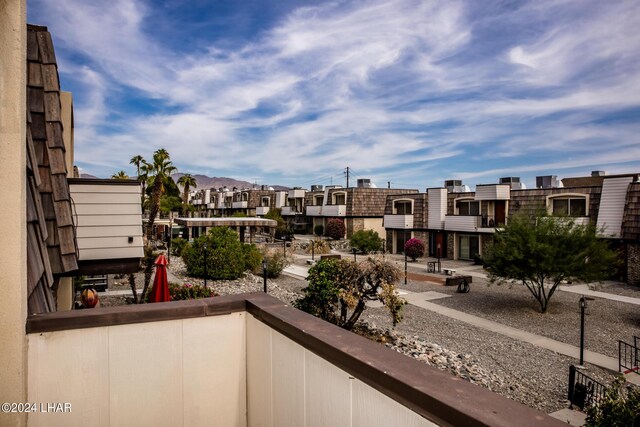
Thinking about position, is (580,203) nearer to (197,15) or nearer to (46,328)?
(197,15)

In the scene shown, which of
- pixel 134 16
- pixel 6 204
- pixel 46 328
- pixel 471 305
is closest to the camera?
pixel 6 204

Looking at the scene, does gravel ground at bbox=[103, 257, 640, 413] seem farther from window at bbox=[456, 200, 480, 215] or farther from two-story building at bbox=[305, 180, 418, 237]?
two-story building at bbox=[305, 180, 418, 237]

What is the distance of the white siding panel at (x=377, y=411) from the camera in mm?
1524

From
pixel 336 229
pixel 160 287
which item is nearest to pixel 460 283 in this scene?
pixel 160 287

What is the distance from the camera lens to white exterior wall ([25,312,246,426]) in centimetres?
245

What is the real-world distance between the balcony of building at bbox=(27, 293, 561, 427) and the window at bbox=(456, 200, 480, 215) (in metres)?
30.8

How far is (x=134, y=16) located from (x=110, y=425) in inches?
223

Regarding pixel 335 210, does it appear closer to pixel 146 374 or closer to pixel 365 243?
pixel 365 243

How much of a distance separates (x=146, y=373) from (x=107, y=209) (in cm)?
414

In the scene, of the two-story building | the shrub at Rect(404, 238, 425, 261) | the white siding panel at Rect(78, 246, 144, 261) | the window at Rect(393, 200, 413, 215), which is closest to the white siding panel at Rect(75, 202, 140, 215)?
the white siding panel at Rect(78, 246, 144, 261)

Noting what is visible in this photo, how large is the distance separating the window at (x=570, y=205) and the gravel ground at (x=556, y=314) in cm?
862

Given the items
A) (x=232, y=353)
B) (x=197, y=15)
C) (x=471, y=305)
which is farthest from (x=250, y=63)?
(x=232, y=353)

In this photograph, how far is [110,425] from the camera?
2615mm

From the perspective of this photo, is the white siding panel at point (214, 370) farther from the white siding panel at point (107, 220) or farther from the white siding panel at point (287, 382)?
the white siding panel at point (107, 220)
